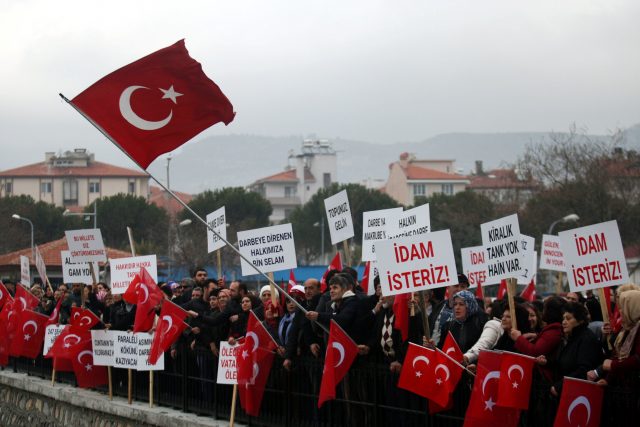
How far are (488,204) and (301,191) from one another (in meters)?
108

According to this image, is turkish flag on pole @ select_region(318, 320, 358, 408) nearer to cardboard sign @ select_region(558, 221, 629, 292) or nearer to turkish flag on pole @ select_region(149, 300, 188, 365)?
cardboard sign @ select_region(558, 221, 629, 292)

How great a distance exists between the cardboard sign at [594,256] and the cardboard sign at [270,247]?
14.0 feet

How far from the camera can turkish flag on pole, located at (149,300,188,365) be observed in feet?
47.0

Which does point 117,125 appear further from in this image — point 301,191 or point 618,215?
point 301,191

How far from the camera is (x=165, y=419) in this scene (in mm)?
14164

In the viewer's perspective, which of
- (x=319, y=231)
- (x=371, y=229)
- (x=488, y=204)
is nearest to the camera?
(x=371, y=229)

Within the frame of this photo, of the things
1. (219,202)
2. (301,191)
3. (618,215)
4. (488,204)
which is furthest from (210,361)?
(301,191)

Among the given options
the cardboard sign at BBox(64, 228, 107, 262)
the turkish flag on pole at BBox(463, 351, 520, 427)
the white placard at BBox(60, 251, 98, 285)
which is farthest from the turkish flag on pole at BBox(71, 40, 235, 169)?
the white placard at BBox(60, 251, 98, 285)

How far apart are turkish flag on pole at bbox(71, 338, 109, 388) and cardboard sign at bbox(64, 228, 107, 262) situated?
5.58 feet

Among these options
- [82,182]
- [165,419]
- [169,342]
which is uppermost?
[82,182]

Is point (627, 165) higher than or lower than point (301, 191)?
lower

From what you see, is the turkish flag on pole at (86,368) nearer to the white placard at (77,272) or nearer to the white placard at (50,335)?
the white placard at (50,335)

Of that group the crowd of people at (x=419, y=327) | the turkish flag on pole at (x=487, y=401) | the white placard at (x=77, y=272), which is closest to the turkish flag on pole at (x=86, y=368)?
the crowd of people at (x=419, y=327)

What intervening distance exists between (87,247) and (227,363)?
6.11 metres
